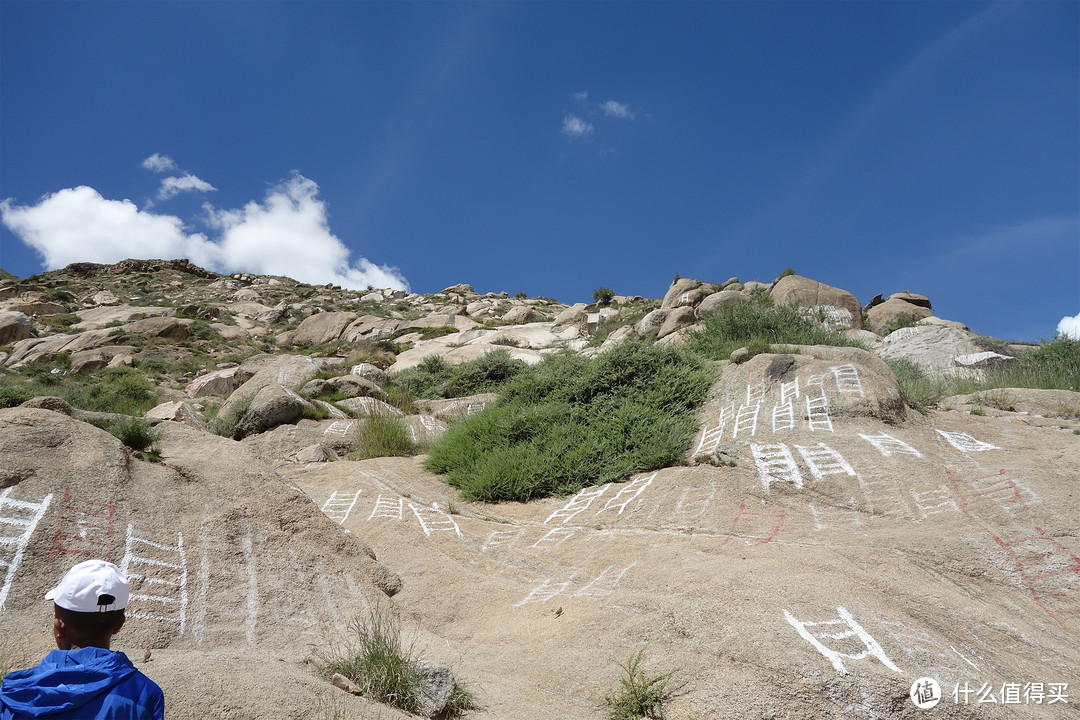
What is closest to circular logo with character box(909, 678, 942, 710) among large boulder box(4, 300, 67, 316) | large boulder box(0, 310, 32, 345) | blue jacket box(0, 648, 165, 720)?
blue jacket box(0, 648, 165, 720)

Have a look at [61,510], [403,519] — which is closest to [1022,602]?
[403,519]

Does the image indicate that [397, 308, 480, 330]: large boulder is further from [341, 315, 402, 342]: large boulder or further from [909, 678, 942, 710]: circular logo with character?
[909, 678, 942, 710]: circular logo with character

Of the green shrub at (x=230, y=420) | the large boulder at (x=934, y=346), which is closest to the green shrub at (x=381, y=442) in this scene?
the green shrub at (x=230, y=420)

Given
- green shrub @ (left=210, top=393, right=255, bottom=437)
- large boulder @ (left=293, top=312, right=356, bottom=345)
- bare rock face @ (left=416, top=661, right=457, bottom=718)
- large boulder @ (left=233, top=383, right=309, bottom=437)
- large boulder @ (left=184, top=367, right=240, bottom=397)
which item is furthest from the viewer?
large boulder @ (left=293, top=312, right=356, bottom=345)

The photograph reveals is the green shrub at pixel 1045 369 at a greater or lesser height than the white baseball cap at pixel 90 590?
greater

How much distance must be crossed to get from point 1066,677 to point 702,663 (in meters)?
2.22

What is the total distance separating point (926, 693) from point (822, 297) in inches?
689

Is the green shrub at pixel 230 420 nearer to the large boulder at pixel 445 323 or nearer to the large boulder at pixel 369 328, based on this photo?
the large boulder at pixel 369 328

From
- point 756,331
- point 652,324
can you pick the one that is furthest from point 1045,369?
point 652,324

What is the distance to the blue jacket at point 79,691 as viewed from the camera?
1755 millimetres

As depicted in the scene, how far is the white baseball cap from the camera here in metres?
1.93

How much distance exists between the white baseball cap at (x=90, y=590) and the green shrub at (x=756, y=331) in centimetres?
1070

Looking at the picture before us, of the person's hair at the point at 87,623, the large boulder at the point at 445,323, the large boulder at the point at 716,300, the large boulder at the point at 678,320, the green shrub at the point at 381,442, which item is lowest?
the person's hair at the point at 87,623

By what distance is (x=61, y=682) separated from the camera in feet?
5.89
